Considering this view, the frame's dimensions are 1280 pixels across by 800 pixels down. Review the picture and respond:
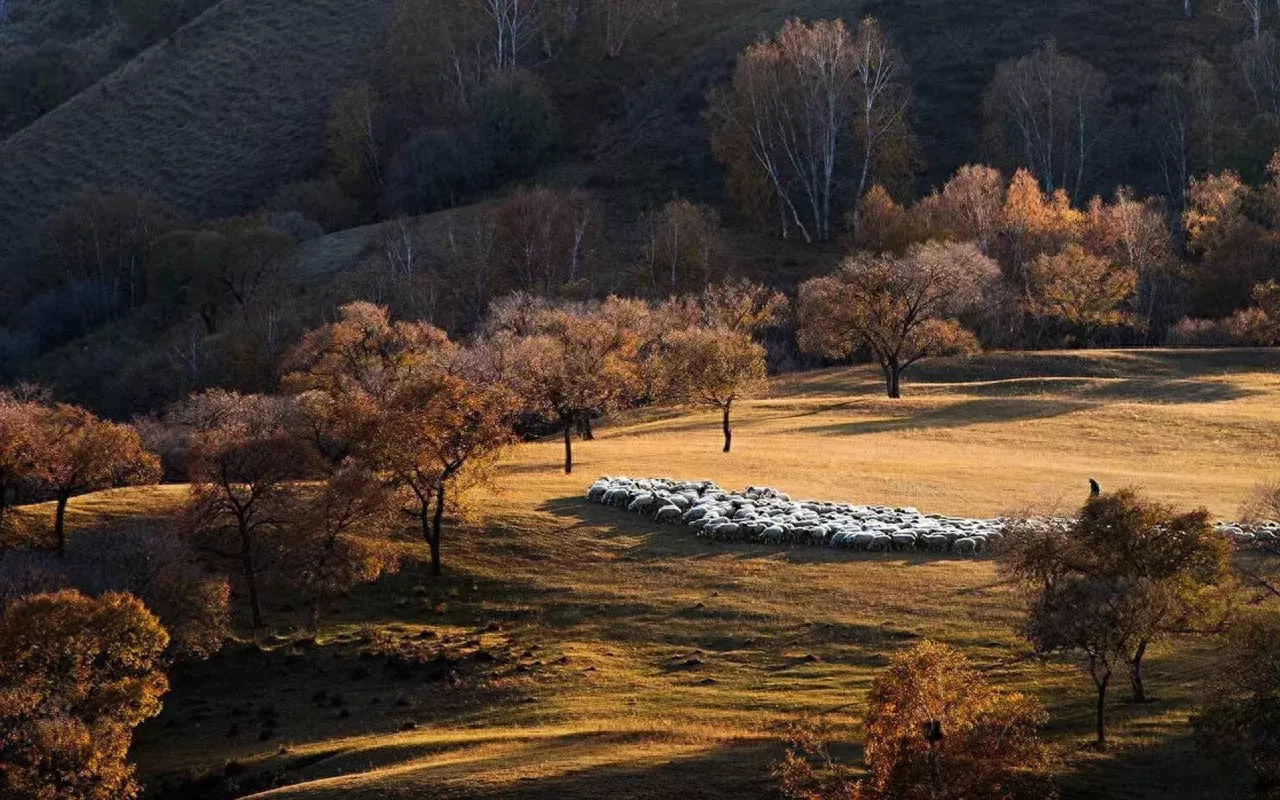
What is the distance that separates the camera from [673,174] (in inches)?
7200

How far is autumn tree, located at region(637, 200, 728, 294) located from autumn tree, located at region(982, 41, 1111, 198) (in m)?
40.7

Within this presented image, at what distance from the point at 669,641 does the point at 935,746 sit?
19749mm

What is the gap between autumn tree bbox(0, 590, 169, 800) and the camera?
41938 mm

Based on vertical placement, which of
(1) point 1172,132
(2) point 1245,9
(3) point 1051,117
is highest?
(2) point 1245,9

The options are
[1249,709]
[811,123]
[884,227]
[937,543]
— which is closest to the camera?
[1249,709]

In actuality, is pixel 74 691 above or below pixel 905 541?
below

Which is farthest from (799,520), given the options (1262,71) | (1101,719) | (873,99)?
(1262,71)

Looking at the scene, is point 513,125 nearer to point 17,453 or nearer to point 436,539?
point 17,453

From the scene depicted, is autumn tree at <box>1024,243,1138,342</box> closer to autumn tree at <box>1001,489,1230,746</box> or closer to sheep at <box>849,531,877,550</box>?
sheep at <box>849,531,877,550</box>

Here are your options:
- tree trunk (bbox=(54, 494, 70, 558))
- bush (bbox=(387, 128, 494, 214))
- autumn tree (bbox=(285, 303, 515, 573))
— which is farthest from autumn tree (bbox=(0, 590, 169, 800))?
bush (bbox=(387, 128, 494, 214))

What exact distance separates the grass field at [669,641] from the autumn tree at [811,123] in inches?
3128

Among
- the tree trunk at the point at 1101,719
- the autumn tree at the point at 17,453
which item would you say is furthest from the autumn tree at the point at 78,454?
the tree trunk at the point at 1101,719

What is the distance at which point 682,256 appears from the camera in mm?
148500

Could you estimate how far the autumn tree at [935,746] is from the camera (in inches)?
1326
